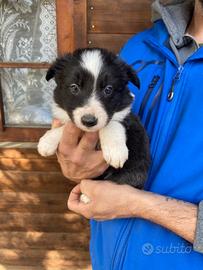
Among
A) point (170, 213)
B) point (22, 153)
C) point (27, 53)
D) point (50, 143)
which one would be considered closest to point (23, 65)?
point (27, 53)

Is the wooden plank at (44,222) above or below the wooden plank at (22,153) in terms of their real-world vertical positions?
below

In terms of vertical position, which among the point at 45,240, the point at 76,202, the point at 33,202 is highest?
the point at 76,202

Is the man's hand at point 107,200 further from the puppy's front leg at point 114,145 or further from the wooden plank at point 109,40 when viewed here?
the wooden plank at point 109,40

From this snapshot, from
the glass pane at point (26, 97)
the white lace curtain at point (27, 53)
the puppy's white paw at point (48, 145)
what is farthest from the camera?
the glass pane at point (26, 97)

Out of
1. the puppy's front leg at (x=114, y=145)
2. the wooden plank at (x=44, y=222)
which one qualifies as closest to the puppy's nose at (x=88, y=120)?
the puppy's front leg at (x=114, y=145)

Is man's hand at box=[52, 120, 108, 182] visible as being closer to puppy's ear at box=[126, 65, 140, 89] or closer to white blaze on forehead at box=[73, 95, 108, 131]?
white blaze on forehead at box=[73, 95, 108, 131]

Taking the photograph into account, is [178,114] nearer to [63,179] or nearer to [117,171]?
[117,171]

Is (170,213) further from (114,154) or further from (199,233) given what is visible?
(114,154)
